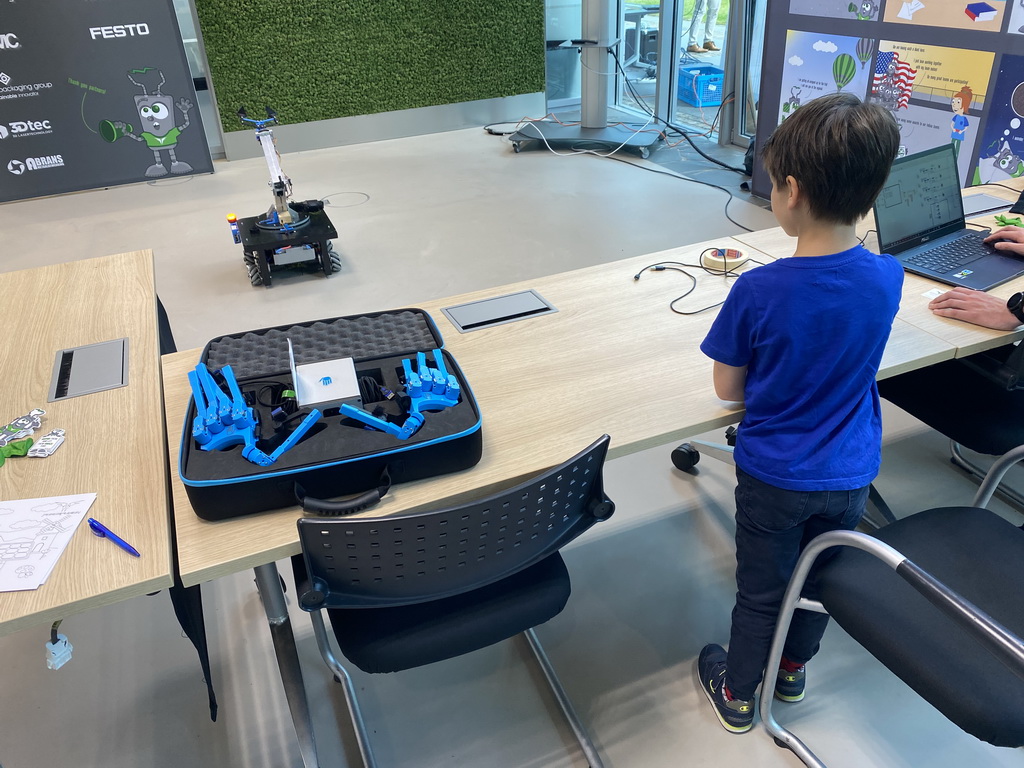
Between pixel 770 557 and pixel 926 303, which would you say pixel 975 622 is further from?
pixel 926 303

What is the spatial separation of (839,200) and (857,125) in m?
0.11

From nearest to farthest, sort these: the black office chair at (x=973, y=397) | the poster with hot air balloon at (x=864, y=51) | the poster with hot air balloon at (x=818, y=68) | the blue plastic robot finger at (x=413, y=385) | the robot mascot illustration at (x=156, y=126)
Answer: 1. the blue plastic robot finger at (x=413, y=385)
2. the black office chair at (x=973, y=397)
3. the poster with hot air balloon at (x=864, y=51)
4. the poster with hot air balloon at (x=818, y=68)
5. the robot mascot illustration at (x=156, y=126)

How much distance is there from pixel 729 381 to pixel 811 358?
0.50ft

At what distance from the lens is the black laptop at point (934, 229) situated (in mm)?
1767

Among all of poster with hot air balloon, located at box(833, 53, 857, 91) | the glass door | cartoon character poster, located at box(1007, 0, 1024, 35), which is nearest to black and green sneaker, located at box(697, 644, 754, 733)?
cartoon character poster, located at box(1007, 0, 1024, 35)

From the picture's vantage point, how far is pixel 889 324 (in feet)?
3.83

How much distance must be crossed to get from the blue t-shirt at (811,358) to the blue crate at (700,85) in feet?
17.6

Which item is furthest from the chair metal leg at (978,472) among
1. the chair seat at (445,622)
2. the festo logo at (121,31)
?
the festo logo at (121,31)

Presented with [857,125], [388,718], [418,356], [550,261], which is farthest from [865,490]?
[550,261]

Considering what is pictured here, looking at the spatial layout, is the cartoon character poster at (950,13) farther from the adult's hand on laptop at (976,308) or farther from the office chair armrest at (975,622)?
the office chair armrest at (975,622)

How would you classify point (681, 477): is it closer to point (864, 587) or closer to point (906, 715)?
point (906, 715)

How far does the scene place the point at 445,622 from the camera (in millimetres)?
1308

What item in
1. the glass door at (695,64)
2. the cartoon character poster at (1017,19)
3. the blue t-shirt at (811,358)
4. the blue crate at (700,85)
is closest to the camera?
the blue t-shirt at (811,358)

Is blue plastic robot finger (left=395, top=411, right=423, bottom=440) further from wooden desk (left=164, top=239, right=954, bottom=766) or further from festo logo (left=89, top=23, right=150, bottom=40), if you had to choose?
festo logo (left=89, top=23, right=150, bottom=40)
